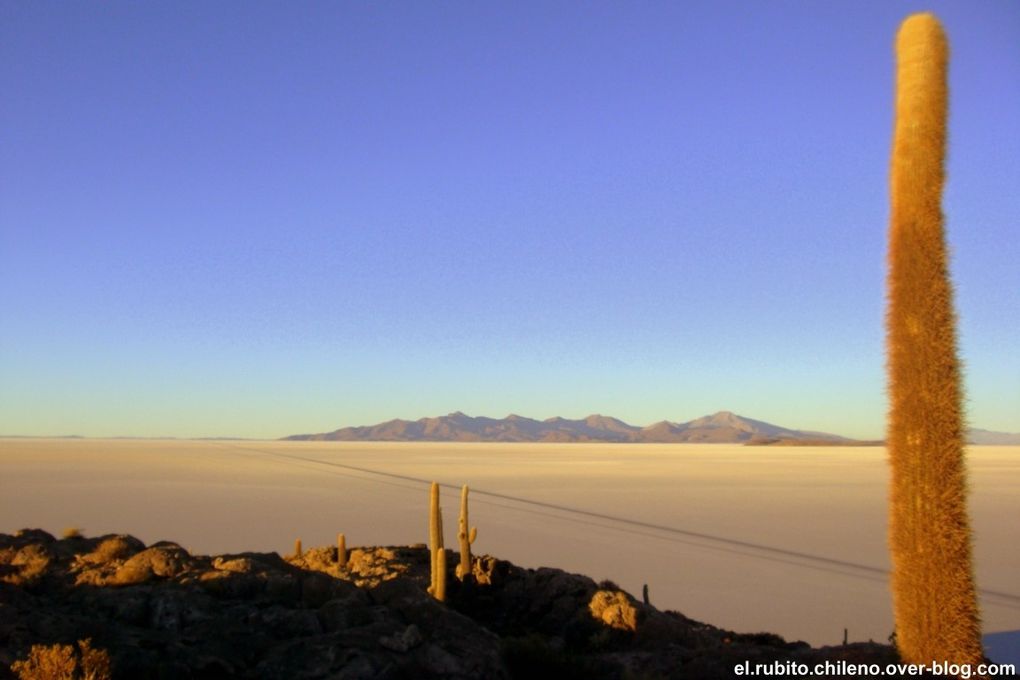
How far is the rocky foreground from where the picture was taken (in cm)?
1027

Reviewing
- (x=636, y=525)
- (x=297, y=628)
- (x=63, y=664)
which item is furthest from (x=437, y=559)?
(x=636, y=525)

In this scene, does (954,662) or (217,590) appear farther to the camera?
(217,590)

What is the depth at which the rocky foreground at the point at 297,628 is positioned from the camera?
10.3 metres

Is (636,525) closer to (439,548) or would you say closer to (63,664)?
(439,548)

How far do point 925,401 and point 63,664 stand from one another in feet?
30.1

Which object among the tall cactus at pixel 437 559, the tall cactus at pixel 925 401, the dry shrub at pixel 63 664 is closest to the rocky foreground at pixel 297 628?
the dry shrub at pixel 63 664

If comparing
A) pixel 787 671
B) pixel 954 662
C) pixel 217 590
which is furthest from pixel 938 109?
pixel 217 590

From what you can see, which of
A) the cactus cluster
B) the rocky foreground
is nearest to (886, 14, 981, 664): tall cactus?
the rocky foreground

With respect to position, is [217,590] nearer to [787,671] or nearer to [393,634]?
[393,634]

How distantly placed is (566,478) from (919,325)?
56382 millimetres

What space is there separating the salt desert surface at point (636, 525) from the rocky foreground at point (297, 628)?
514 centimetres

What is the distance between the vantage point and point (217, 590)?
12516 mm

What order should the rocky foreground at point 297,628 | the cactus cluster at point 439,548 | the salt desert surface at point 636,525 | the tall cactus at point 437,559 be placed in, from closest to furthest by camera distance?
1. the rocky foreground at point 297,628
2. the tall cactus at point 437,559
3. the cactus cluster at point 439,548
4. the salt desert surface at point 636,525

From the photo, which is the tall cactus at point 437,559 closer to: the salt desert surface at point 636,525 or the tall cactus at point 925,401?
the salt desert surface at point 636,525
